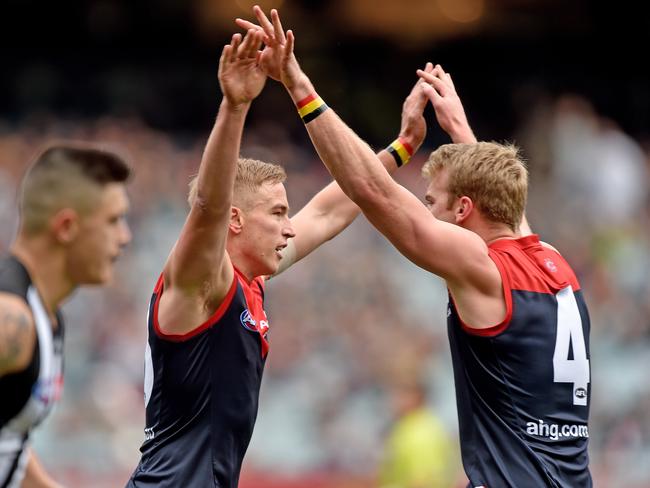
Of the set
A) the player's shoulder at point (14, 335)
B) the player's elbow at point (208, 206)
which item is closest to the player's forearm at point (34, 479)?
the player's shoulder at point (14, 335)

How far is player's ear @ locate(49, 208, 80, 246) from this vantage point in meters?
4.94

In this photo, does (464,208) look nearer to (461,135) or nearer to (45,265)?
(461,135)

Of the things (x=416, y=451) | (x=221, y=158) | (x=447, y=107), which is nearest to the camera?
(x=221, y=158)

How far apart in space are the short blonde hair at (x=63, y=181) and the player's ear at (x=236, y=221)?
4.15 feet

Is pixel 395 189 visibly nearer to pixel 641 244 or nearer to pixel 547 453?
pixel 547 453

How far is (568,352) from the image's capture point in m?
6.10

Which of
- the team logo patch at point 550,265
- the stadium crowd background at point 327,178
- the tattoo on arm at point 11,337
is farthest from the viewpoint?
the stadium crowd background at point 327,178

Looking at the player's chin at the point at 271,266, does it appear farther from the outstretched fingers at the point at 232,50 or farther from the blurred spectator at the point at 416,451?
the blurred spectator at the point at 416,451

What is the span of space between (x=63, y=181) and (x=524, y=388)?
2.65 m

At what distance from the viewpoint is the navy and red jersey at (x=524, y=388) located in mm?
5938

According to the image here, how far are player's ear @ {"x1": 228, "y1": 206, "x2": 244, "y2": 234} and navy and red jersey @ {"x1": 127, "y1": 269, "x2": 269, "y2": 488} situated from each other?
1.55 feet

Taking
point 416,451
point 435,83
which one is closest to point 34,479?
point 435,83

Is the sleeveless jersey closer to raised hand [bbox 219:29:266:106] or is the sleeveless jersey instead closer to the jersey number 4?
raised hand [bbox 219:29:266:106]

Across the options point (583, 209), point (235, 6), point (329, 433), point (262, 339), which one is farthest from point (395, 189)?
point (235, 6)
